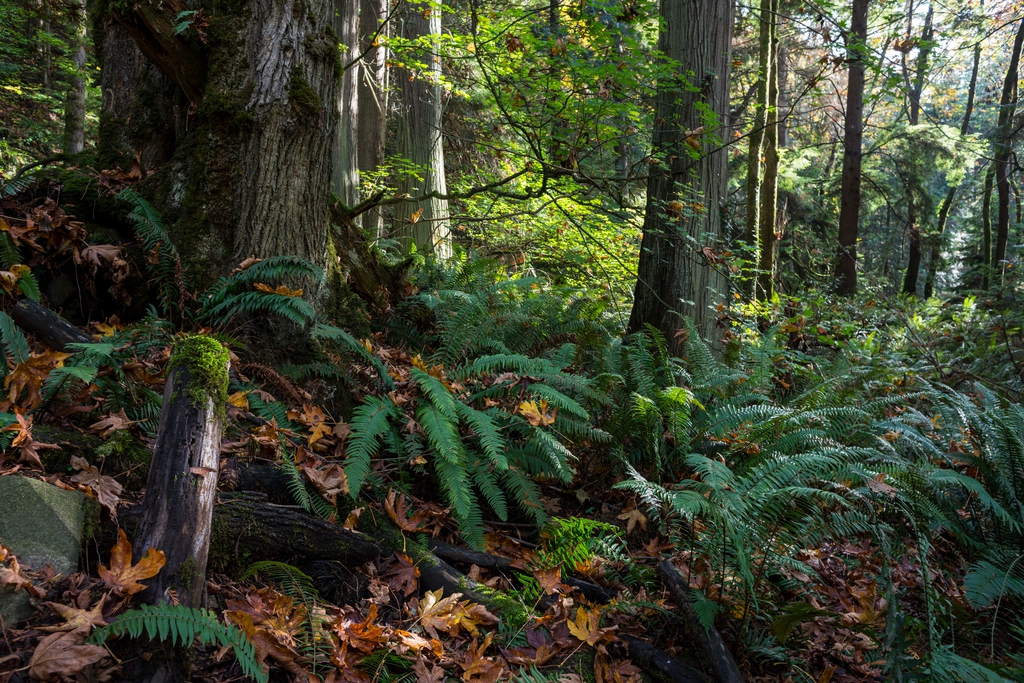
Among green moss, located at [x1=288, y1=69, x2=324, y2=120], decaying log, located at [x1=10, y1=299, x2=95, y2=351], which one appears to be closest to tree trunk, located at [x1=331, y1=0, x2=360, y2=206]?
green moss, located at [x1=288, y1=69, x2=324, y2=120]

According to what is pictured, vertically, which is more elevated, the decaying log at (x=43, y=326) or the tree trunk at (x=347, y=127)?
the tree trunk at (x=347, y=127)

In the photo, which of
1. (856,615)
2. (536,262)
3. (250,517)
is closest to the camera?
(250,517)

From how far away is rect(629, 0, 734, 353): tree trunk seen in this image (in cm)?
550

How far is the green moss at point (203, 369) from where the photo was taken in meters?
2.24

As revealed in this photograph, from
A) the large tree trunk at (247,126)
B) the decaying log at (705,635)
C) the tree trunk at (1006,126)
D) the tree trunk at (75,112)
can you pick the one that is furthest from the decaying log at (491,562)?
the tree trunk at (1006,126)

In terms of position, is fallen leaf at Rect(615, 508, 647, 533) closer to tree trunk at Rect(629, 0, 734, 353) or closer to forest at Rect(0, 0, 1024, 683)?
forest at Rect(0, 0, 1024, 683)

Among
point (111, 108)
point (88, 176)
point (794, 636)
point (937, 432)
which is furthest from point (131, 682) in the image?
point (937, 432)

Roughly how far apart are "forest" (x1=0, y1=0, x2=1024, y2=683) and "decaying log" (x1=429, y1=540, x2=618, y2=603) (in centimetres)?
2

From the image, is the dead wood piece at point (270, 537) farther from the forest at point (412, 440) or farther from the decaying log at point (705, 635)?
the decaying log at point (705, 635)

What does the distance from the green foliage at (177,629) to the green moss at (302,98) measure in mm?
3003

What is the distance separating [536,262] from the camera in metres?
8.39

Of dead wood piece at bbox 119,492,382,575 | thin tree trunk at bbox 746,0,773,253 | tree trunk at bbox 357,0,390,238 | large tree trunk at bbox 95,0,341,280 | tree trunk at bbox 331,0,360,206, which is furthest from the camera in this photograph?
thin tree trunk at bbox 746,0,773,253

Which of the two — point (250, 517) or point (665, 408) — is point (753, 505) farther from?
point (250, 517)

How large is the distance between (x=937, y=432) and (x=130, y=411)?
17.9 ft
